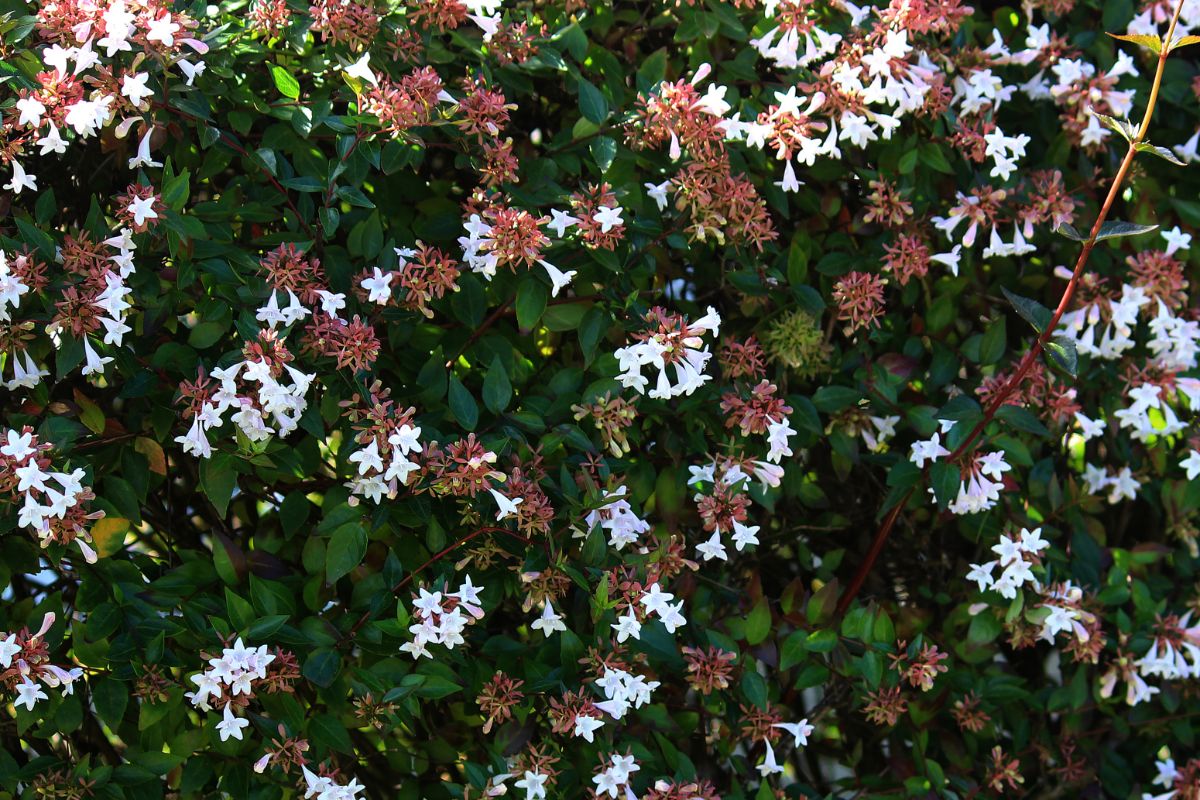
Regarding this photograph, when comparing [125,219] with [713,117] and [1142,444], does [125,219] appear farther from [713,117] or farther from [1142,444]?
[1142,444]

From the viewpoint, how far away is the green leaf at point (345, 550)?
6.51 ft

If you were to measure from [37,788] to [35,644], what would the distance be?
0.87ft

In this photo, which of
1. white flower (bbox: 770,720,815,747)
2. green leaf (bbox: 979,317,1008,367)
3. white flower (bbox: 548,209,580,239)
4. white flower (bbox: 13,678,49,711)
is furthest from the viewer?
green leaf (bbox: 979,317,1008,367)

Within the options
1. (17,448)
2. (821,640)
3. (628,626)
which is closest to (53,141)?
(17,448)

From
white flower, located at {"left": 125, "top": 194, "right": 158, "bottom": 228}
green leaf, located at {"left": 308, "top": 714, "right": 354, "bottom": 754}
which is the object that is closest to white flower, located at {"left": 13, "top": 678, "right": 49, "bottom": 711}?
green leaf, located at {"left": 308, "top": 714, "right": 354, "bottom": 754}

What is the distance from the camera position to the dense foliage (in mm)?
1963

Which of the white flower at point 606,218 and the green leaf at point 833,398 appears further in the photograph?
the green leaf at point 833,398

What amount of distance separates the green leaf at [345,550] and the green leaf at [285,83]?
732mm

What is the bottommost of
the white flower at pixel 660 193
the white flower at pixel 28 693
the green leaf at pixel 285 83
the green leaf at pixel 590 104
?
the white flower at pixel 28 693

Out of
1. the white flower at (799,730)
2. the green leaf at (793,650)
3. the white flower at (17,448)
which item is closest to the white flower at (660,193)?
the green leaf at (793,650)

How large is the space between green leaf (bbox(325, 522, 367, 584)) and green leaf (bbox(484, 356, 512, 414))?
291 mm

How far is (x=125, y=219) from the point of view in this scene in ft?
6.42

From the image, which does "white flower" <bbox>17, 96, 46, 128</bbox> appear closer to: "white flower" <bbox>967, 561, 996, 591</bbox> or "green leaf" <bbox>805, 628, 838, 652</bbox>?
"green leaf" <bbox>805, 628, 838, 652</bbox>

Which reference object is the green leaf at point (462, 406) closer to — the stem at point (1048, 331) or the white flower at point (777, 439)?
the white flower at point (777, 439)
